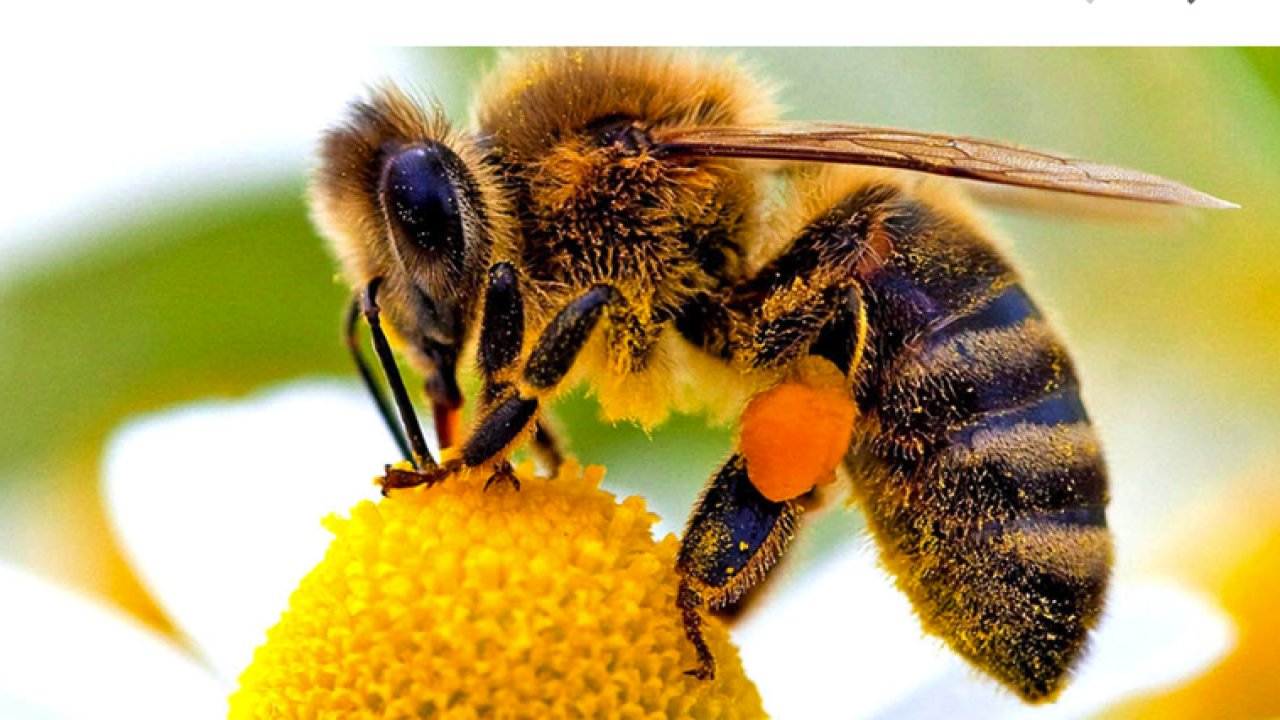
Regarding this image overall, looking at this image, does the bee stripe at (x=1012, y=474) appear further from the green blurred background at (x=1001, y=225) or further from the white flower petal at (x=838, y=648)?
the green blurred background at (x=1001, y=225)

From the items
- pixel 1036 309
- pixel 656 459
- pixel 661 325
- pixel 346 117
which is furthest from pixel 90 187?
pixel 1036 309

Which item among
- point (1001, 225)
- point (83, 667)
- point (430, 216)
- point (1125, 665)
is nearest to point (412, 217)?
point (430, 216)

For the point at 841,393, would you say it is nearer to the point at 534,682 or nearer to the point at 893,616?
the point at 534,682

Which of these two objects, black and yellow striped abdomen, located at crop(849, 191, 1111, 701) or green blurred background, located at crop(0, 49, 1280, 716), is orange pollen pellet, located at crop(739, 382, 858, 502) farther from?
green blurred background, located at crop(0, 49, 1280, 716)

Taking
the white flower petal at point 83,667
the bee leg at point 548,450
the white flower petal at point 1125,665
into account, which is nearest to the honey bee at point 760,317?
the bee leg at point 548,450

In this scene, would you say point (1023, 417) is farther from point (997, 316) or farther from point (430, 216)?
point (430, 216)

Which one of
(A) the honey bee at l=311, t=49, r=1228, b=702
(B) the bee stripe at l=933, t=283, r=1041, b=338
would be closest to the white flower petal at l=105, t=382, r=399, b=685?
(A) the honey bee at l=311, t=49, r=1228, b=702
